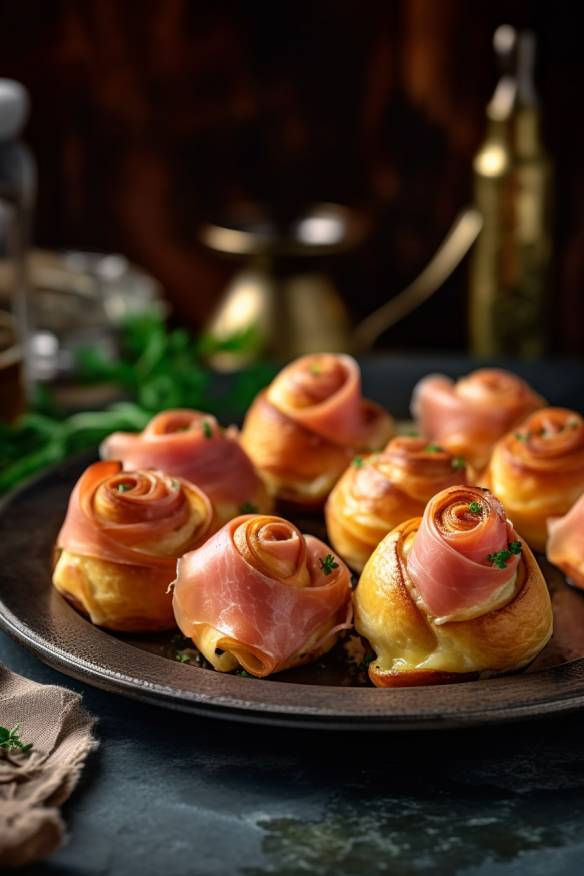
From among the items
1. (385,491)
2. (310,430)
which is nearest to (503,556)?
(385,491)

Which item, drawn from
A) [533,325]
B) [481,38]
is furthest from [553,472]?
[481,38]

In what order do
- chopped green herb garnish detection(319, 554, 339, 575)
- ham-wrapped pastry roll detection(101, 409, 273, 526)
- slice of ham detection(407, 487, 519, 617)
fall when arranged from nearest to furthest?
1. slice of ham detection(407, 487, 519, 617)
2. chopped green herb garnish detection(319, 554, 339, 575)
3. ham-wrapped pastry roll detection(101, 409, 273, 526)

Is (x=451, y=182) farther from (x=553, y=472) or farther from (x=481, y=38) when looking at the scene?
(x=553, y=472)

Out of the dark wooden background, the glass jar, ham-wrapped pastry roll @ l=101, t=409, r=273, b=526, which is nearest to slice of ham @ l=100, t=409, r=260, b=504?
ham-wrapped pastry roll @ l=101, t=409, r=273, b=526

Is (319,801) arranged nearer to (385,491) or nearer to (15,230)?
(385,491)

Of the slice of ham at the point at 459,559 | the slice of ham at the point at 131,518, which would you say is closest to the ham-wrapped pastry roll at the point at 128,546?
the slice of ham at the point at 131,518

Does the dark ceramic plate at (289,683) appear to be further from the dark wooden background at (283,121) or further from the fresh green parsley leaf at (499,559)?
the dark wooden background at (283,121)

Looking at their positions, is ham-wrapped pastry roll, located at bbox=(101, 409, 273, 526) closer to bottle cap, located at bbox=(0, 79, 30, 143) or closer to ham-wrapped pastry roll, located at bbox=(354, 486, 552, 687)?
ham-wrapped pastry roll, located at bbox=(354, 486, 552, 687)
